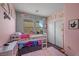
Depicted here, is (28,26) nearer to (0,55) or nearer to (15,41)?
(15,41)

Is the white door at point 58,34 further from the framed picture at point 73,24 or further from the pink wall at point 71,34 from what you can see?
the framed picture at point 73,24

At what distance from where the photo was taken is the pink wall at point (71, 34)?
2127 millimetres

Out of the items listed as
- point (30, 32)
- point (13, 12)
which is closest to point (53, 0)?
point (30, 32)

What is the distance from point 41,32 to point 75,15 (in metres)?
1.02

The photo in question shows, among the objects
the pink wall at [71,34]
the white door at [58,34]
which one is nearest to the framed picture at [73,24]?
the pink wall at [71,34]

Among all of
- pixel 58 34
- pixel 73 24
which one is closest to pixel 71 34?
pixel 73 24

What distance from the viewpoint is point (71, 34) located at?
7.68 feet

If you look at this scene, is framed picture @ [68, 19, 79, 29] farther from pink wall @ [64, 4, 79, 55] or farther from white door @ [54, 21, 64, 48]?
white door @ [54, 21, 64, 48]

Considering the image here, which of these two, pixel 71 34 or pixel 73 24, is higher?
pixel 73 24

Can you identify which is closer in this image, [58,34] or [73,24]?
[73,24]

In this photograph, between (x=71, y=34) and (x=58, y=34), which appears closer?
(x=71, y=34)

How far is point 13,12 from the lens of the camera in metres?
2.16

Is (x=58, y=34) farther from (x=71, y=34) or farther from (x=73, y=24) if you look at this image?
(x=73, y=24)

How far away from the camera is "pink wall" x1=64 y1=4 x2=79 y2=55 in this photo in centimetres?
213
